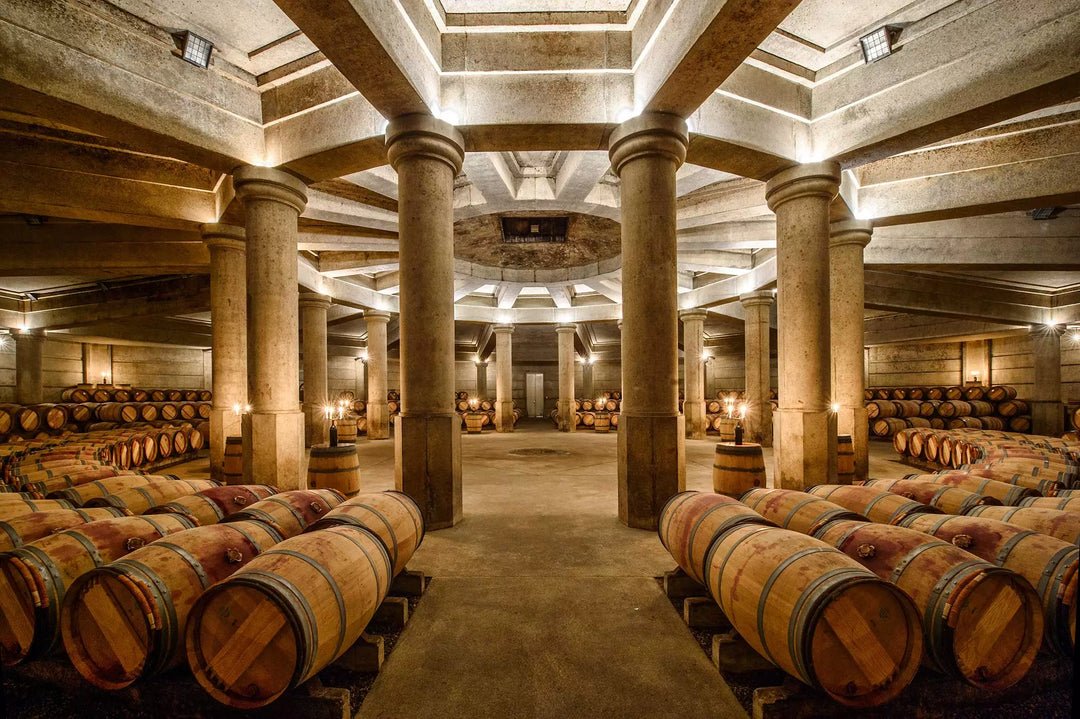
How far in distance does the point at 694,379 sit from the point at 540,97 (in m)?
12.4

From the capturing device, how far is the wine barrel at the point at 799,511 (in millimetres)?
3252

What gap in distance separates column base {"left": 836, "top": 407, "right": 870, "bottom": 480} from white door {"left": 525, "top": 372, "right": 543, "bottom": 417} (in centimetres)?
1849

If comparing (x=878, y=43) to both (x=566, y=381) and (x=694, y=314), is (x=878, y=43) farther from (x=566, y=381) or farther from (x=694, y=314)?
(x=566, y=381)

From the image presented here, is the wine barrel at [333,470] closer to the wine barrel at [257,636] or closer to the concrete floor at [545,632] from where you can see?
the concrete floor at [545,632]

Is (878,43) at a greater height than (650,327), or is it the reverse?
(878,43)

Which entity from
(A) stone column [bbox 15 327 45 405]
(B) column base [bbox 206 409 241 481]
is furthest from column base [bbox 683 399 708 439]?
(A) stone column [bbox 15 327 45 405]

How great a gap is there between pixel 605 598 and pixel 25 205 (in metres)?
9.84

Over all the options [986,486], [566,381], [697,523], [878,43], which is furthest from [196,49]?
[566,381]

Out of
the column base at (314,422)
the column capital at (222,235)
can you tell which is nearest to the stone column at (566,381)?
the column base at (314,422)

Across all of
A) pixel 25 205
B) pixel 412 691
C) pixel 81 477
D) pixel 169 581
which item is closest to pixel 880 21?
pixel 412 691

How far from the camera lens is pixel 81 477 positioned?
479 cm

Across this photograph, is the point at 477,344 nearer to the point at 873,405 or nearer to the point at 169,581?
the point at 873,405

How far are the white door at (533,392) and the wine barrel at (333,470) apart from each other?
1997 cm

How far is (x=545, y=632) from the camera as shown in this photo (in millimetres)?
3211
